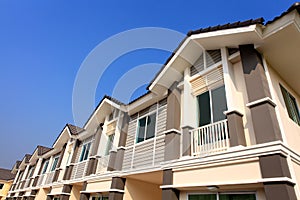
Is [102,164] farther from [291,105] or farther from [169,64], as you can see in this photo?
[291,105]

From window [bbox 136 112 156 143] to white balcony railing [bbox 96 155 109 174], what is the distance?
2483 mm

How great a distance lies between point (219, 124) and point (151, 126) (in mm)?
3886

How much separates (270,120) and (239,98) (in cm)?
135

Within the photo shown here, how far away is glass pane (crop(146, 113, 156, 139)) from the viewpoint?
339 inches

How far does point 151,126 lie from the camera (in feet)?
29.0

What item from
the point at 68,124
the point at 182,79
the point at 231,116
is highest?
the point at 68,124

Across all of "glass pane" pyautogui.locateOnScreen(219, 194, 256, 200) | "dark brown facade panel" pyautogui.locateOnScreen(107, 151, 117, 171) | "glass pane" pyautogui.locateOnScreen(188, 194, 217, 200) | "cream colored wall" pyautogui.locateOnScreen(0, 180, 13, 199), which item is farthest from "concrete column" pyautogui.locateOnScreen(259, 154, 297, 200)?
"cream colored wall" pyautogui.locateOnScreen(0, 180, 13, 199)

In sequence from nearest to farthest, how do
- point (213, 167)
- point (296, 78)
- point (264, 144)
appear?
point (264, 144), point (213, 167), point (296, 78)

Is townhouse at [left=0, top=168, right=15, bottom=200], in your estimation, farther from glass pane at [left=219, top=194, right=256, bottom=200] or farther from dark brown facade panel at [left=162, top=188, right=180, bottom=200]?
glass pane at [left=219, top=194, right=256, bottom=200]

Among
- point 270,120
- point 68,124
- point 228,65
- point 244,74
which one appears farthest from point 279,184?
point 68,124

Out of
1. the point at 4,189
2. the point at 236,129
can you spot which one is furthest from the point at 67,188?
the point at 4,189

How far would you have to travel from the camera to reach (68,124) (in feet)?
52.3

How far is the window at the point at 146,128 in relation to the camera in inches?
343

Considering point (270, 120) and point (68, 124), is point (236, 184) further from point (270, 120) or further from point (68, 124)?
point (68, 124)
